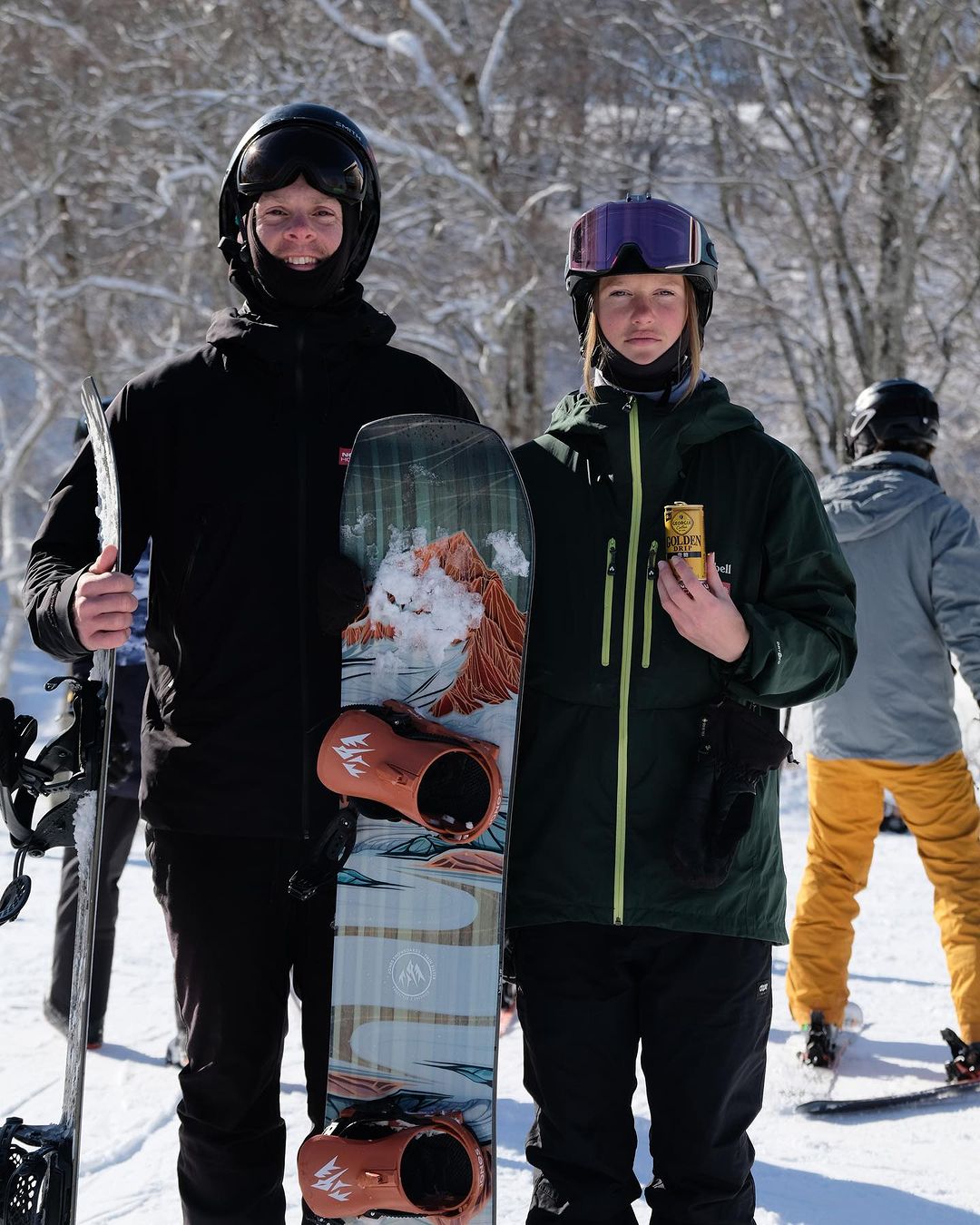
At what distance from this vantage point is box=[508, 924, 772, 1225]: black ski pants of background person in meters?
1.82

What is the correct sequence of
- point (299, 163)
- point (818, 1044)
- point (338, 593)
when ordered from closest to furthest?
point (338, 593)
point (299, 163)
point (818, 1044)

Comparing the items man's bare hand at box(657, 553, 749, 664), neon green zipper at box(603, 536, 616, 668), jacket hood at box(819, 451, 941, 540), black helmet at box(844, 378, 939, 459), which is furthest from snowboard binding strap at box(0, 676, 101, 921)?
black helmet at box(844, 378, 939, 459)

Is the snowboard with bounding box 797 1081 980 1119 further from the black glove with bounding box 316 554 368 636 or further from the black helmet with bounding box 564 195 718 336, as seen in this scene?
the black helmet with bounding box 564 195 718 336

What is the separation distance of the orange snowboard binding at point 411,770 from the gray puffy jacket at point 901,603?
2028 millimetres

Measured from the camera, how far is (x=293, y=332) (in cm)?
208

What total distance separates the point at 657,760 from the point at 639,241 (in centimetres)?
89

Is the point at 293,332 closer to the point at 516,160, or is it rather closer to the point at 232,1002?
the point at 232,1002

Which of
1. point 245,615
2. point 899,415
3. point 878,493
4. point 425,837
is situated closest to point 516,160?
point 899,415

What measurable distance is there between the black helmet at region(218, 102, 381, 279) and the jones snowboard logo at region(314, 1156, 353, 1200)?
156cm

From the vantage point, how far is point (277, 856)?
6.41 feet

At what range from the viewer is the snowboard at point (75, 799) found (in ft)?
6.28

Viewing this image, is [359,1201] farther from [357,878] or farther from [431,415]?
[431,415]

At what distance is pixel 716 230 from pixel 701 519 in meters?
8.81

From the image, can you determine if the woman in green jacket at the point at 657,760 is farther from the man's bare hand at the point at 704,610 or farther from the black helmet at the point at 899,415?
the black helmet at the point at 899,415
